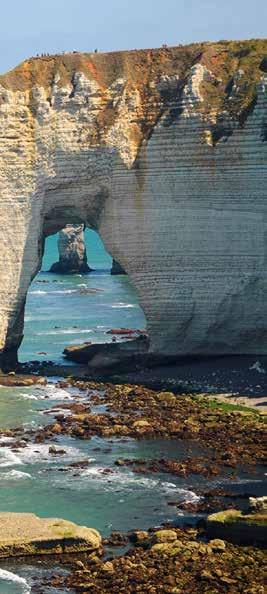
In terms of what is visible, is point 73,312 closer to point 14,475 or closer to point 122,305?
point 122,305

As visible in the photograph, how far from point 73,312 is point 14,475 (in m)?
45.9

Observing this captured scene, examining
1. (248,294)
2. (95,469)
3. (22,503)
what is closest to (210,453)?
(95,469)

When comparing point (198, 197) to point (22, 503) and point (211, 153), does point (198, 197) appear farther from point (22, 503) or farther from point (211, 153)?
point (22, 503)

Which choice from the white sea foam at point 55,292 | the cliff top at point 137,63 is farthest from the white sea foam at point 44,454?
the white sea foam at point 55,292

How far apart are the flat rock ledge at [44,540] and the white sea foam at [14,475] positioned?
5618 millimetres

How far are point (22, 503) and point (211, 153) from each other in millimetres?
23971

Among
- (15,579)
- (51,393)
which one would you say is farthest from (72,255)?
(15,579)

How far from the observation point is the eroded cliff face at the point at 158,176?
2069 inches

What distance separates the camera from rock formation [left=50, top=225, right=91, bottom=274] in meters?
122

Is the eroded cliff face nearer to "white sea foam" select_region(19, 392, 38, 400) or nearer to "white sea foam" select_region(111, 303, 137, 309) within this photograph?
"white sea foam" select_region(19, 392, 38, 400)

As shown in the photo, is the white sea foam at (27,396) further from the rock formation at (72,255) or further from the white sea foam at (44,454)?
the rock formation at (72,255)

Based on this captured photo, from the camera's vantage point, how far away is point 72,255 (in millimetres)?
126750

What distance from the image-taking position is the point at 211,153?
52.8m

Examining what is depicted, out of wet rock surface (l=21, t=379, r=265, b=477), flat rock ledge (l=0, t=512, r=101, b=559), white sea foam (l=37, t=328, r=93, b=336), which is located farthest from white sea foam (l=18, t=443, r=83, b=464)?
white sea foam (l=37, t=328, r=93, b=336)
